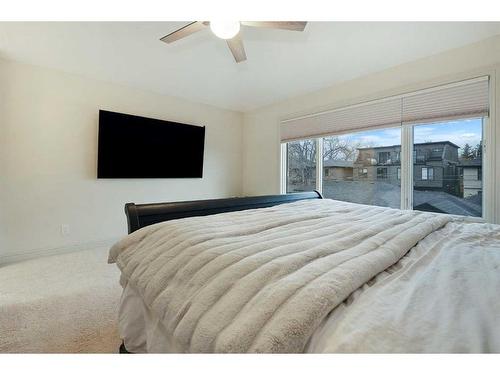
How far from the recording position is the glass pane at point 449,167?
8.11 feet

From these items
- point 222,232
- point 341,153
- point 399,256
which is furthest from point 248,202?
point 341,153

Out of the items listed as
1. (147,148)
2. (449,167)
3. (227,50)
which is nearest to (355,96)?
(449,167)

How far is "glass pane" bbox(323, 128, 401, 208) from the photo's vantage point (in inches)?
119

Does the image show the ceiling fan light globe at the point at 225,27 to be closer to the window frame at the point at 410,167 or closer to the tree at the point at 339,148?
the window frame at the point at 410,167

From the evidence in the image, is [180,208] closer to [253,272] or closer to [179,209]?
[179,209]

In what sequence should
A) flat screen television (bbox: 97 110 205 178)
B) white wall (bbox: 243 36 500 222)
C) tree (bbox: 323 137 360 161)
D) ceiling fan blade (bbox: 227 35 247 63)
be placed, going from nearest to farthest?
ceiling fan blade (bbox: 227 35 247 63) < white wall (bbox: 243 36 500 222) < flat screen television (bbox: 97 110 205 178) < tree (bbox: 323 137 360 161)

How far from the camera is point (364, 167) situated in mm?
3301

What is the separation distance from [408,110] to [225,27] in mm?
2301

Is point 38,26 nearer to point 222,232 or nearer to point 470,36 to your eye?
point 222,232

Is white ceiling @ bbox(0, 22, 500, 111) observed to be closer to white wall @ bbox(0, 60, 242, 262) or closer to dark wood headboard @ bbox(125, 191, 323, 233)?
white wall @ bbox(0, 60, 242, 262)

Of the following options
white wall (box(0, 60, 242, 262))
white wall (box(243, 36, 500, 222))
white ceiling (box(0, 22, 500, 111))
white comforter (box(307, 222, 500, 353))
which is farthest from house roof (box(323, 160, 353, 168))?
white comforter (box(307, 222, 500, 353))

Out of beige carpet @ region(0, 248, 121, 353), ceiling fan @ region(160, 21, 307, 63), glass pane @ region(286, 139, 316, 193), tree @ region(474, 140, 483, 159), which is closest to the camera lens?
beige carpet @ region(0, 248, 121, 353)

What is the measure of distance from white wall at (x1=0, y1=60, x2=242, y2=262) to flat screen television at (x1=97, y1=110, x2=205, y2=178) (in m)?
0.16

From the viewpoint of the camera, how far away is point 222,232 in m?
1.05
